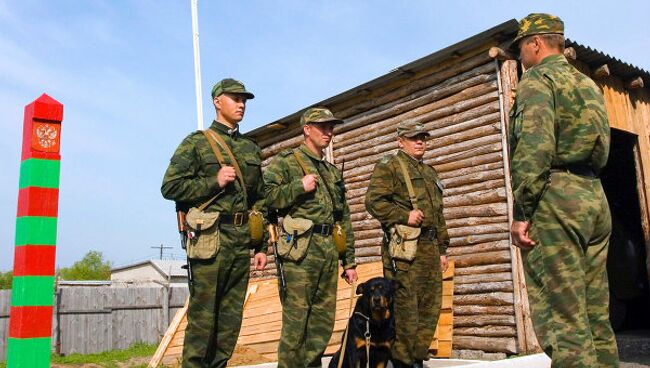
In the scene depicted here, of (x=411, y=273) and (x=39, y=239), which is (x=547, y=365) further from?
(x=39, y=239)

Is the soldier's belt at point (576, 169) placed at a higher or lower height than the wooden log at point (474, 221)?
higher

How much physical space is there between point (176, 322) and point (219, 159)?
256 inches

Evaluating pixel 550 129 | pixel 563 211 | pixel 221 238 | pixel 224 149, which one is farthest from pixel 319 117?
pixel 563 211

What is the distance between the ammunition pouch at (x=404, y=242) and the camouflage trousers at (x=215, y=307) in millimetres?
1775

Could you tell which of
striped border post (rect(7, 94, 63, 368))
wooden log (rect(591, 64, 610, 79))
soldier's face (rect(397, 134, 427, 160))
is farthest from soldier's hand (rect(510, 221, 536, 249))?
wooden log (rect(591, 64, 610, 79))

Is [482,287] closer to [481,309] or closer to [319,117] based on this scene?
[481,309]

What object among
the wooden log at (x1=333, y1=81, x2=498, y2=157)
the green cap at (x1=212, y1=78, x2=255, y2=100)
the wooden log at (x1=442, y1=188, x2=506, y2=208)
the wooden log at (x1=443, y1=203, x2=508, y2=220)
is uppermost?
the wooden log at (x1=333, y1=81, x2=498, y2=157)

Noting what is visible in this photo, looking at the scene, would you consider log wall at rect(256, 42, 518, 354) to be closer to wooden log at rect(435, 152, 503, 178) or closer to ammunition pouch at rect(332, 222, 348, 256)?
wooden log at rect(435, 152, 503, 178)

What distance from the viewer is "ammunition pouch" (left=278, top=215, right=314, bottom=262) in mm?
5004

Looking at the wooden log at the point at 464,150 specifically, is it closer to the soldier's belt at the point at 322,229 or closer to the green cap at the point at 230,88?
the soldier's belt at the point at 322,229

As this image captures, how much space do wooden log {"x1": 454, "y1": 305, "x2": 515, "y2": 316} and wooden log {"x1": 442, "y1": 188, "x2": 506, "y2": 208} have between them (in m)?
1.45

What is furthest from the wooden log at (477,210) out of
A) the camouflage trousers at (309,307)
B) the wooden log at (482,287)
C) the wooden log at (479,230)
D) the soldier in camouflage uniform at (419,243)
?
the camouflage trousers at (309,307)

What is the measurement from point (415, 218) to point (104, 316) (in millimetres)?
15948

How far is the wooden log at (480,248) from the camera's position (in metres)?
8.30
